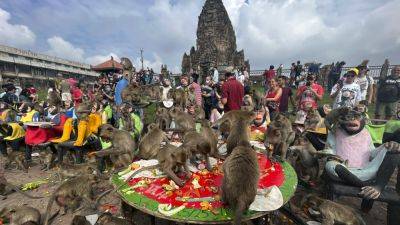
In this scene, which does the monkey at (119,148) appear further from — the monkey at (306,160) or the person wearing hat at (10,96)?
the person wearing hat at (10,96)

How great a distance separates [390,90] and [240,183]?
9234mm

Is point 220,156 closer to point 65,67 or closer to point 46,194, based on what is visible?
point 46,194

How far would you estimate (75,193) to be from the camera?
17.0 ft

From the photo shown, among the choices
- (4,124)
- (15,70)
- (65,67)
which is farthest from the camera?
(65,67)

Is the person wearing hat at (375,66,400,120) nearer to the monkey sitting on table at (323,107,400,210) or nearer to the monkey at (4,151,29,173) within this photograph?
the monkey sitting on table at (323,107,400,210)

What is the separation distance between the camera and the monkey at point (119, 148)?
592 cm

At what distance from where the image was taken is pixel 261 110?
7840 mm

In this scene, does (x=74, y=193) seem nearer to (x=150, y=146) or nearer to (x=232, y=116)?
(x=150, y=146)

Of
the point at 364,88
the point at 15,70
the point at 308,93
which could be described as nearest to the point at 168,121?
the point at 308,93

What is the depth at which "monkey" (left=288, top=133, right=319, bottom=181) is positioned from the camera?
19.1 ft

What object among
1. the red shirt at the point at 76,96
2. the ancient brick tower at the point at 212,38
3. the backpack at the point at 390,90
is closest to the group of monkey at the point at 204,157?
the backpack at the point at 390,90

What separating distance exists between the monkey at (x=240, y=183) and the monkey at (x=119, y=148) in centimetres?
330

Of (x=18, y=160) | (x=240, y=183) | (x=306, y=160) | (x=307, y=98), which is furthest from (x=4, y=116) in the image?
(x=307, y=98)

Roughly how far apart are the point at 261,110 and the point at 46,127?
7.18 m
